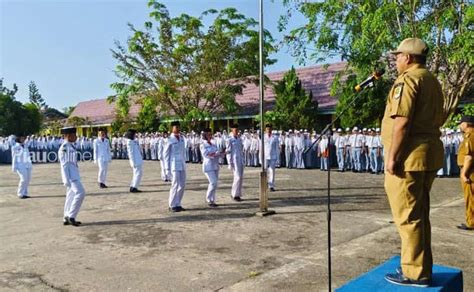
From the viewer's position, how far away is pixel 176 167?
9016 mm

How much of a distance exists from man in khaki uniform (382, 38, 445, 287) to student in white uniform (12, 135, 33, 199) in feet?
35.9

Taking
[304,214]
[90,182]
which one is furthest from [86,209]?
[90,182]

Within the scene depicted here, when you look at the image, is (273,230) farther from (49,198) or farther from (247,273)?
(49,198)

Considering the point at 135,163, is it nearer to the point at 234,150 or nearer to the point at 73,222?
the point at 234,150

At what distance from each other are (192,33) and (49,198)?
55.3ft

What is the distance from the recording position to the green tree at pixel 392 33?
12.1 m

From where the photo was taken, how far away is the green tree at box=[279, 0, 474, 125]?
1212 centimetres

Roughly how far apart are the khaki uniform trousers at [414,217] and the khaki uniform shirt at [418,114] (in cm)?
11

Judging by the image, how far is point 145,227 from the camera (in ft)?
24.7

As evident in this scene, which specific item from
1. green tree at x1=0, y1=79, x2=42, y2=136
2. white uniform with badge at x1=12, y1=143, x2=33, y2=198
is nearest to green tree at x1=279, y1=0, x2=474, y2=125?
white uniform with badge at x1=12, y1=143, x2=33, y2=198

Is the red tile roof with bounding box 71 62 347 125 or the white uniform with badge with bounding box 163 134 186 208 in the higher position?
the red tile roof with bounding box 71 62 347 125

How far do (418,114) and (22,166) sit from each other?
36.8 ft

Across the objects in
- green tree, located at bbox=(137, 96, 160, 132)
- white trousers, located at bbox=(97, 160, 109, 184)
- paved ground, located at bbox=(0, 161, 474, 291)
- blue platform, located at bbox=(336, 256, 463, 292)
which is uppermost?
green tree, located at bbox=(137, 96, 160, 132)

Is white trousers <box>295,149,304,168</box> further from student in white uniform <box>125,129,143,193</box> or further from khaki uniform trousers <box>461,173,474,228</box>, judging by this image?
khaki uniform trousers <box>461,173,474,228</box>
